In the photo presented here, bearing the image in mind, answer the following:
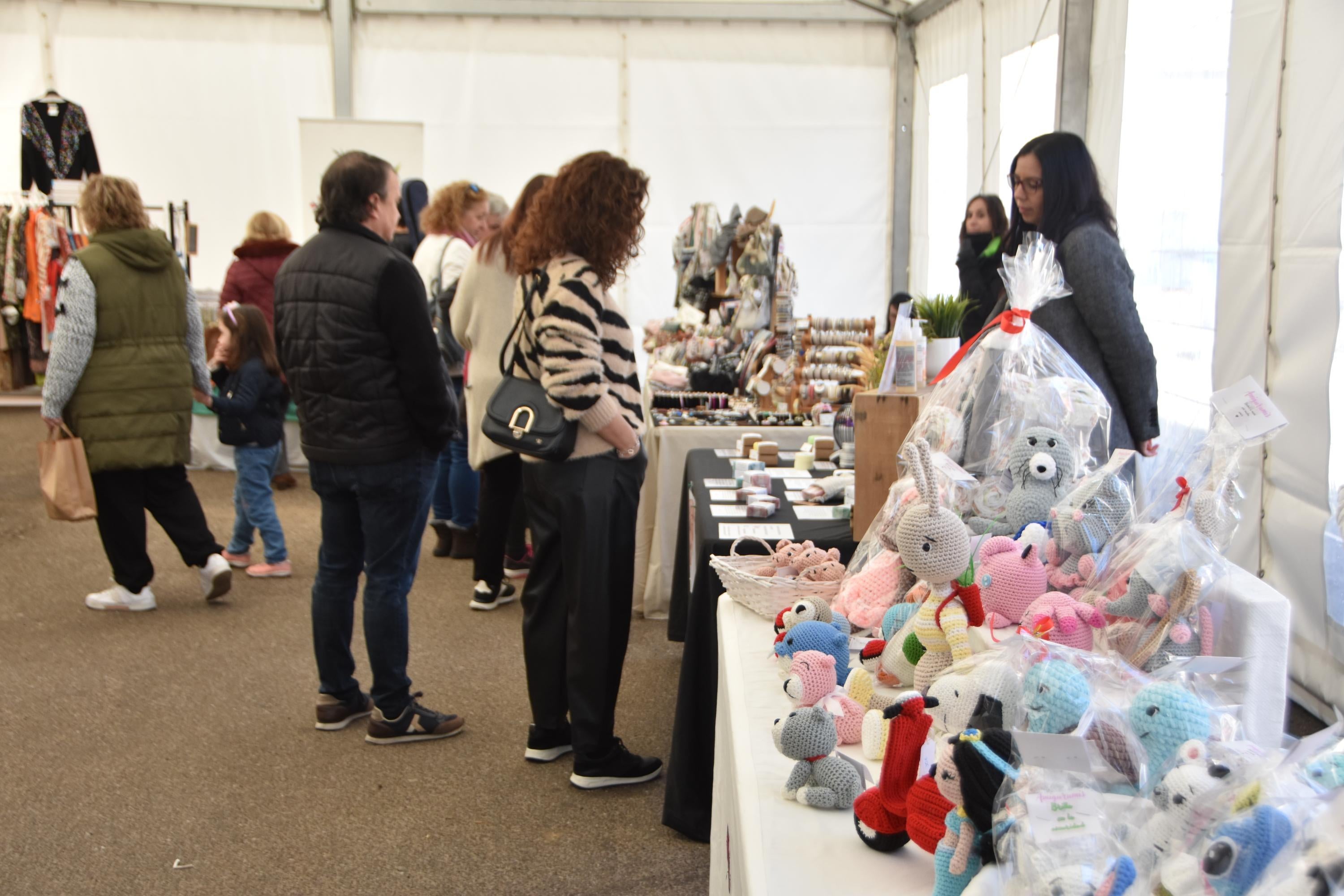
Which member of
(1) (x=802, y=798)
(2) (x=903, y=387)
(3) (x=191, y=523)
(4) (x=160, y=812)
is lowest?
(4) (x=160, y=812)

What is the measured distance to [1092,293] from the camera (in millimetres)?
2418

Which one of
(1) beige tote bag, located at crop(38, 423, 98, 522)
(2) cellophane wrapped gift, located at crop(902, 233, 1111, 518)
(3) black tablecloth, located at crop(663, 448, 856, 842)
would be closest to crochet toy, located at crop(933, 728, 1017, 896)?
(2) cellophane wrapped gift, located at crop(902, 233, 1111, 518)

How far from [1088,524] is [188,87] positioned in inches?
320

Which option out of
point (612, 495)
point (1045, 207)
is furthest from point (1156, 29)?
point (612, 495)

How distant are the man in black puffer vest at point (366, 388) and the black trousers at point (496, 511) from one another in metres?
0.92

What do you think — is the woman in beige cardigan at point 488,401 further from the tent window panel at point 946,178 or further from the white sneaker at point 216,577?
the tent window panel at point 946,178

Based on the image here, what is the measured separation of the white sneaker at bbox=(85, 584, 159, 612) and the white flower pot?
9.79 feet

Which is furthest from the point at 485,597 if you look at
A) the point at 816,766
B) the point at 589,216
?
the point at 816,766

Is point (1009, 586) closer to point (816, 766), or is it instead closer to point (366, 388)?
point (816, 766)

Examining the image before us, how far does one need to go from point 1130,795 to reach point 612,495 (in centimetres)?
157

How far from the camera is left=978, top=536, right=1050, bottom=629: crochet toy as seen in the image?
1.50m

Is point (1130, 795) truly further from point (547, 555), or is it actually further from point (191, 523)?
point (191, 523)

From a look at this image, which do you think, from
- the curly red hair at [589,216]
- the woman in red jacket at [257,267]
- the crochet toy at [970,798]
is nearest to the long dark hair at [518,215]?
the curly red hair at [589,216]

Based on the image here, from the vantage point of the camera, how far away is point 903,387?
2244 millimetres
